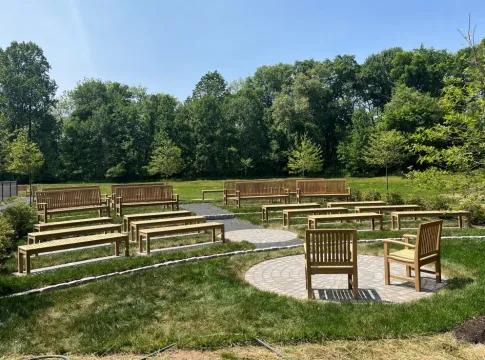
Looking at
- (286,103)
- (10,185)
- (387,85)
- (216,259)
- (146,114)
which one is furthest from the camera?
(387,85)

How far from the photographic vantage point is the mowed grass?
13.5 feet

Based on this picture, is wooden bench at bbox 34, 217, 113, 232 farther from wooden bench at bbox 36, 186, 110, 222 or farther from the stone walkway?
the stone walkway

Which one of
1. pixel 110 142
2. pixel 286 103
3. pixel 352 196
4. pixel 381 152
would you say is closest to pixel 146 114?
pixel 110 142

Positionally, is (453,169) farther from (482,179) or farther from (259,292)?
(259,292)

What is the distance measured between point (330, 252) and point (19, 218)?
8.55m

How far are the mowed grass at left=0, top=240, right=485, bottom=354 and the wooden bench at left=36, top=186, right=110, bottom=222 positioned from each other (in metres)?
6.86

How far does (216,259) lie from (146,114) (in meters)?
49.3

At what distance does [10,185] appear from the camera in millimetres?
24125

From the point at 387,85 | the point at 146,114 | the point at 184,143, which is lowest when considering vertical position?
the point at 184,143

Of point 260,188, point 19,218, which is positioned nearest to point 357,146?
point 260,188

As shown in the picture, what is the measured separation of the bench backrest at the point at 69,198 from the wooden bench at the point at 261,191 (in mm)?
5408

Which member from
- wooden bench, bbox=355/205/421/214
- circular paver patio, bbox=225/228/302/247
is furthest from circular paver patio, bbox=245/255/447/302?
wooden bench, bbox=355/205/421/214

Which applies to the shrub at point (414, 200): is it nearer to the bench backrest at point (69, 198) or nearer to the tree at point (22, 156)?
the bench backrest at point (69, 198)

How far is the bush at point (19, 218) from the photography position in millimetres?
9961
